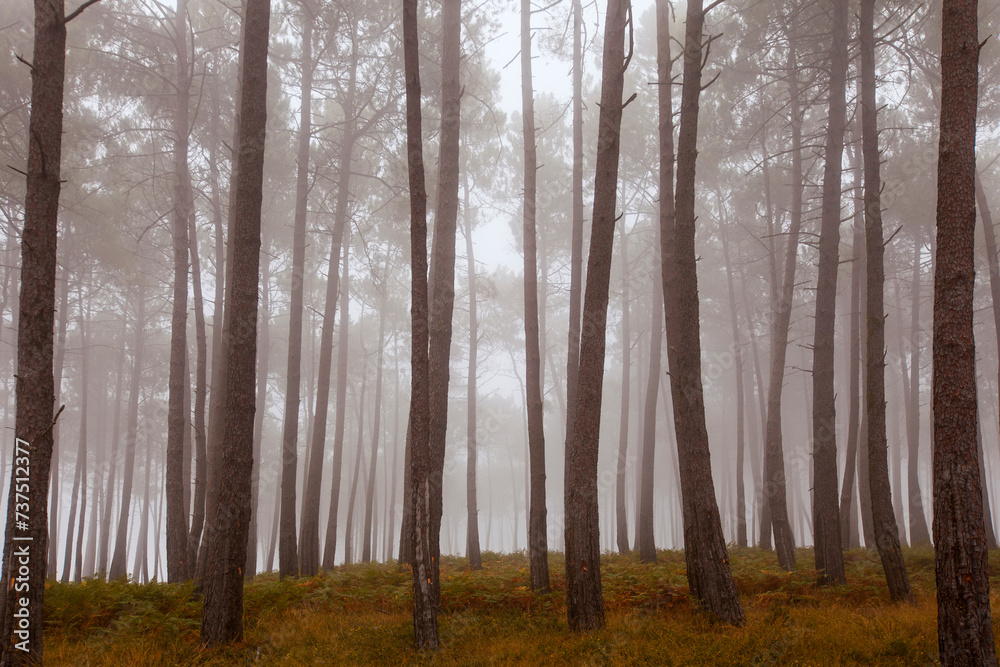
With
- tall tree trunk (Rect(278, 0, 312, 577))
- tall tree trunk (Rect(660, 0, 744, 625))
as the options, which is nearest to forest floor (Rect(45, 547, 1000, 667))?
tall tree trunk (Rect(660, 0, 744, 625))

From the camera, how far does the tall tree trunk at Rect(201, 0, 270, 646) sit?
5754 millimetres

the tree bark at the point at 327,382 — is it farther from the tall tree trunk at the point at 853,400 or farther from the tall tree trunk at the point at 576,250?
the tall tree trunk at the point at 853,400

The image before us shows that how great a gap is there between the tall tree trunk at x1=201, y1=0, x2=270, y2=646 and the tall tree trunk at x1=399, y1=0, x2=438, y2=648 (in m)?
1.66

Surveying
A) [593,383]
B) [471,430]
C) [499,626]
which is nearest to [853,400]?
[593,383]

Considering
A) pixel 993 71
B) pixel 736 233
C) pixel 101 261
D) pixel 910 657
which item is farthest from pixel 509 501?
pixel 910 657

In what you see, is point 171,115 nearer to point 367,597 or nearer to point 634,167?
point 367,597

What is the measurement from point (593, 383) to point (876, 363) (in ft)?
14.7

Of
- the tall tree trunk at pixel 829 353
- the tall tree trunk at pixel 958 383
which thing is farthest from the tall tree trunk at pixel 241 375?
the tall tree trunk at pixel 829 353

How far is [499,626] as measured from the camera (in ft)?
21.4

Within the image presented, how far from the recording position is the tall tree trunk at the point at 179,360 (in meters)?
9.30

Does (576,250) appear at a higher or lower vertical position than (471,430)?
higher

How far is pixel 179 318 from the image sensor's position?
33.3 feet

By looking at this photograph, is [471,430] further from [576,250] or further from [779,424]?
[779,424]

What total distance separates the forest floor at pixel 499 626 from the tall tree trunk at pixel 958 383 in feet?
2.55
